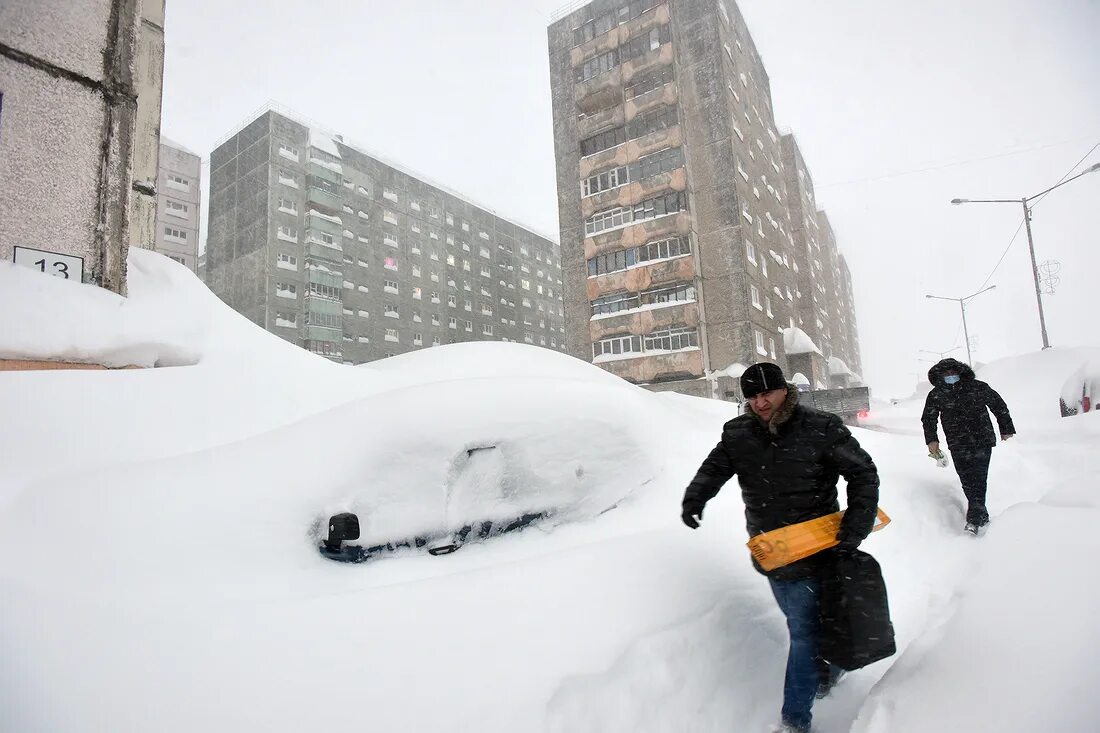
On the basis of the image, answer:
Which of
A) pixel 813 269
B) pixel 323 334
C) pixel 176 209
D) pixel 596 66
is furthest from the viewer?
pixel 813 269

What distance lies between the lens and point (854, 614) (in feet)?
7.37

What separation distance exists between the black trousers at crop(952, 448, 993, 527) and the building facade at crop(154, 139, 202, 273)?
183ft

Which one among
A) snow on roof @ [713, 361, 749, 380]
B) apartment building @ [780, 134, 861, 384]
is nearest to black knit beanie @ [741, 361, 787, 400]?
snow on roof @ [713, 361, 749, 380]

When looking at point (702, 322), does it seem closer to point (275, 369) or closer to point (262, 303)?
point (275, 369)

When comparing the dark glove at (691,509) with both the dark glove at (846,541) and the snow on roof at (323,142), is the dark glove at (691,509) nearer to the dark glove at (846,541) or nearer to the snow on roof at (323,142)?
the dark glove at (846,541)

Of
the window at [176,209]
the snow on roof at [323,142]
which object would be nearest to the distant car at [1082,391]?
the snow on roof at [323,142]

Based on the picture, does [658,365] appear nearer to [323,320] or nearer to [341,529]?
[341,529]

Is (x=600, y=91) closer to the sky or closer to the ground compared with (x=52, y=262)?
closer to the sky

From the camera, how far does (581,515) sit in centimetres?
300

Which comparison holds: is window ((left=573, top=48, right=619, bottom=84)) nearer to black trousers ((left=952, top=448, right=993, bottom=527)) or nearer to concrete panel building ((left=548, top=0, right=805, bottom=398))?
concrete panel building ((left=548, top=0, right=805, bottom=398))

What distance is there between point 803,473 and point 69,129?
6.59 metres

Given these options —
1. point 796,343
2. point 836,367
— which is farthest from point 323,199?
point 836,367

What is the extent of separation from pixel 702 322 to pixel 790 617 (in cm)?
2626

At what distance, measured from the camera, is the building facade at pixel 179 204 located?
1791 inches
